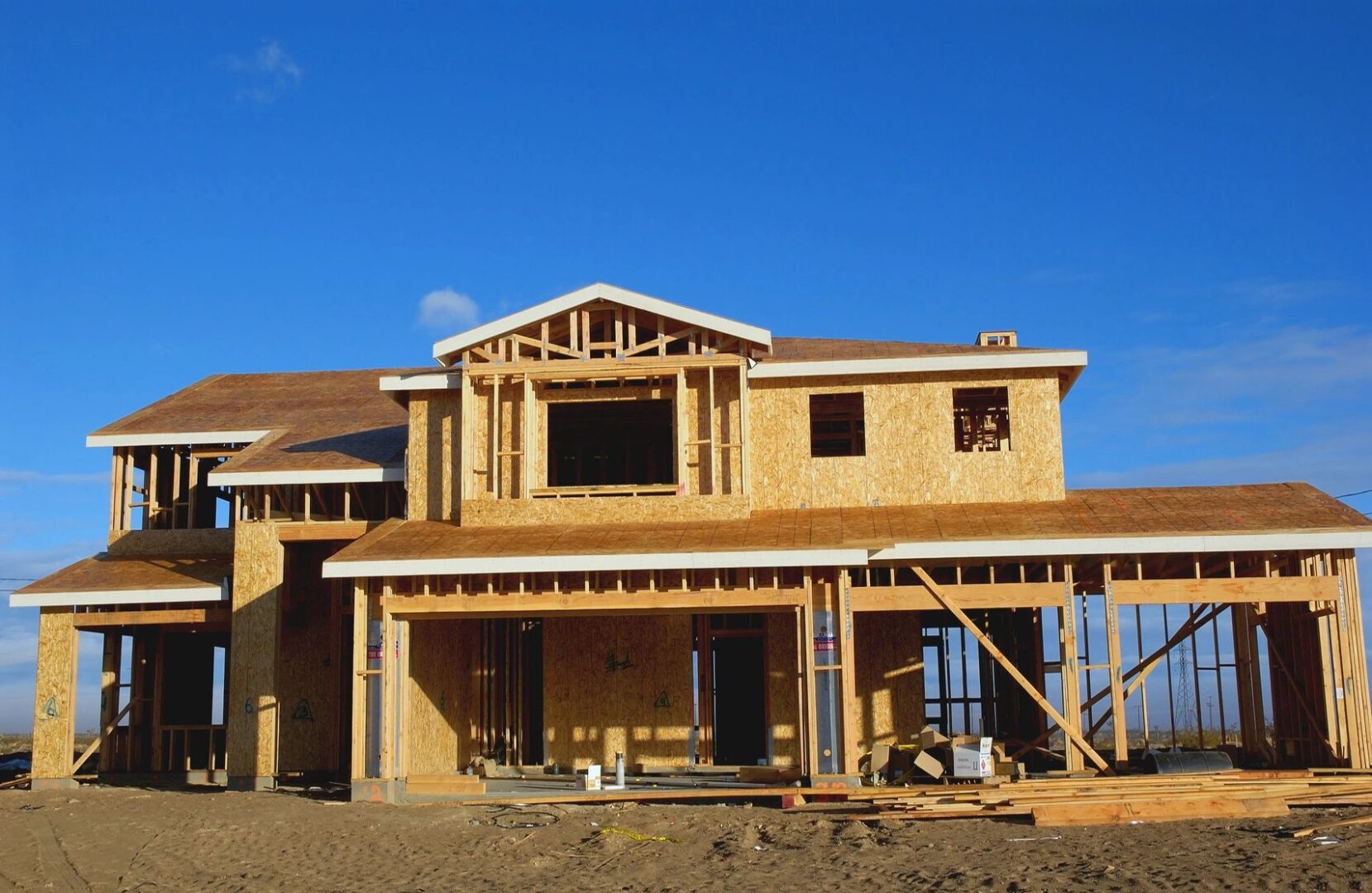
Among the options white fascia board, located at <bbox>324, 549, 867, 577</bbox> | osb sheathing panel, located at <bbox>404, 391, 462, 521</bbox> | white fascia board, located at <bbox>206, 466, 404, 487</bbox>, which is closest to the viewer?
white fascia board, located at <bbox>324, 549, 867, 577</bbox>

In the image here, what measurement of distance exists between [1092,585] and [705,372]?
7.27m

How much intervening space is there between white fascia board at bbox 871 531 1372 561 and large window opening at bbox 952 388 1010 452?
464 centimetres

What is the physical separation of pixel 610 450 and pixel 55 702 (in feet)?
38.2

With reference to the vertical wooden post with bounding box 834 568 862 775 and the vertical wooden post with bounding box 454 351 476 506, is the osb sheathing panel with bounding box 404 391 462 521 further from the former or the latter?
the vertical wooden post with bounding box 834 568 862 775

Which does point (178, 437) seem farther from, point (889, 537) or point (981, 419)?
point (981, 419)

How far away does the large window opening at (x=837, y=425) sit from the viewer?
82.2 feet

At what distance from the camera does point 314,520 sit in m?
25.7

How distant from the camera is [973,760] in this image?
19.9 m

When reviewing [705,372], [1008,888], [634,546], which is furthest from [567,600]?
[1008,888]

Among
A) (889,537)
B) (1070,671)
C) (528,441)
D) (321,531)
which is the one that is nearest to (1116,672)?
(1070,671)

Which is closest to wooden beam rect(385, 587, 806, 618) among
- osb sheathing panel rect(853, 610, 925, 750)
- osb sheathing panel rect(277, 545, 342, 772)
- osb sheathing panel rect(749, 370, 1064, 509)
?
osb sheathing panel rect(749, 370, 1064, 509)

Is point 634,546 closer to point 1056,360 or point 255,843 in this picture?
point 255,843

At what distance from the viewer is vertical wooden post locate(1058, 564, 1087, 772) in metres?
20.6

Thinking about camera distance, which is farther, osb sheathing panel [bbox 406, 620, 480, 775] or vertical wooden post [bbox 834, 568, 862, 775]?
osb sheathing panel [bbox 406, 620, 480, 775]
